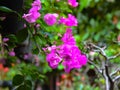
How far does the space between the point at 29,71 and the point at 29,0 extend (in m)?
0.25

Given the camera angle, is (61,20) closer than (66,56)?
No

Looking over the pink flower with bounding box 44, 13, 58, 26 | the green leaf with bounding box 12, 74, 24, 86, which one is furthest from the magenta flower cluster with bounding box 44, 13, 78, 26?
the green leaf with bounding box 12, 74, 24, 86

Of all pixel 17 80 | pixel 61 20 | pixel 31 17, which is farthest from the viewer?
pixel 61 20

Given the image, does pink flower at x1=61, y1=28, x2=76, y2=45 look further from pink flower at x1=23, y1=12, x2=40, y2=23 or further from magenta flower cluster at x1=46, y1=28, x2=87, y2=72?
pink flower at x1=23, y1=12, x2=40, y2=23

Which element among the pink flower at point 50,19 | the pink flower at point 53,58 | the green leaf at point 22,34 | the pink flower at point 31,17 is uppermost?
the pink flower at point 31,17

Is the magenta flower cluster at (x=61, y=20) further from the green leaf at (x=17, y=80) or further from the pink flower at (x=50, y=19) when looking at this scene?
the green leaf at (x=17, y=80)

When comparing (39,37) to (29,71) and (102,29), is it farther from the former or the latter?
(102,29)

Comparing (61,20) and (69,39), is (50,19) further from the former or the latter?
(61,20)

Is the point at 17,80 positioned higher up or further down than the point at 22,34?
further down

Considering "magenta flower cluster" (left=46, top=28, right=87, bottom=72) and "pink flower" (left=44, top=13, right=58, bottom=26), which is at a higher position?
"pink flower" (left=44, top=13, right=58, bottom=26)

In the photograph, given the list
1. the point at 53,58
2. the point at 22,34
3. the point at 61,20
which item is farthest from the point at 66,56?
the point at 61,20

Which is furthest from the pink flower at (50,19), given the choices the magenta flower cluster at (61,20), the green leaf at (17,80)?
the green leaf at (17,80)

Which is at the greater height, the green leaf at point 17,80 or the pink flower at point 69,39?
the pink flower at point 69,39

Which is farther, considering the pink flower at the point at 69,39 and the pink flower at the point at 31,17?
the pink flower at the point at 69,39
